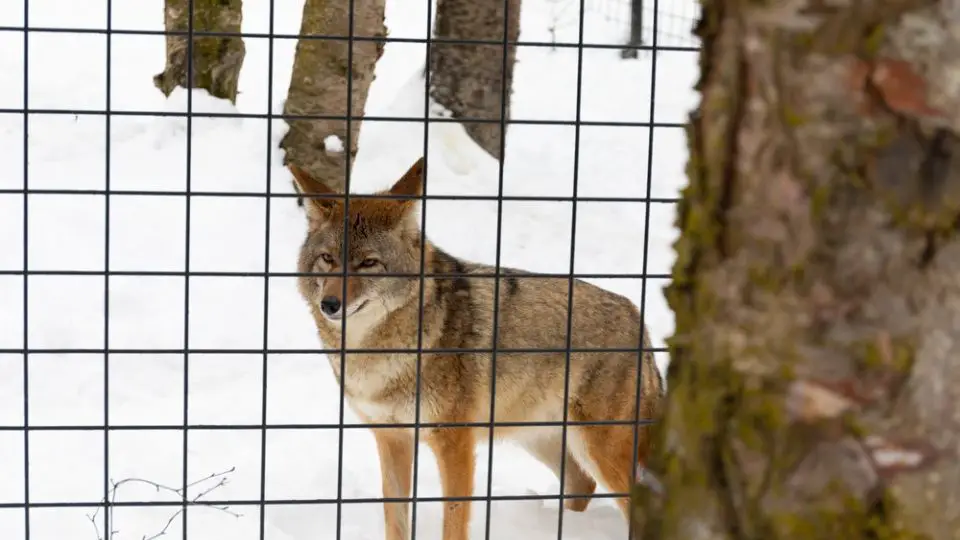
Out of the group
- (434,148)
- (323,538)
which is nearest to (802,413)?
(323,538)

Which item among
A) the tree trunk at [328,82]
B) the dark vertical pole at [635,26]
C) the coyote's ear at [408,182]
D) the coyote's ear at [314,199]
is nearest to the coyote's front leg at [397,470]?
the coyote's ear at [314,199]

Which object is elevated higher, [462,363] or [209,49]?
[209,49]

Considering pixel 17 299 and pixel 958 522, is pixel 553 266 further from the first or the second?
pixel 958 522

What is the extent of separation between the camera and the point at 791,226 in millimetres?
1281

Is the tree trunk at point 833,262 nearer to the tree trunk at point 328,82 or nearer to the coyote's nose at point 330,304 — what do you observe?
the coyote's nose at point 330,304

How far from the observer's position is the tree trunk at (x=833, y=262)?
1.23 m

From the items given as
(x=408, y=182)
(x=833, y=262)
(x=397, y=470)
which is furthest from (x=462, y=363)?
(x=833, y=262)

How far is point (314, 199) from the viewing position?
205 inches

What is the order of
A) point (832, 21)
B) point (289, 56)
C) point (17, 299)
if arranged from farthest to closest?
point (289, 56)
point (17, 299)
point (832, 21)

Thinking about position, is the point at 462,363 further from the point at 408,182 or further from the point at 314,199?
the point at 408,182

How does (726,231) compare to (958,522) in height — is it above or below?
above

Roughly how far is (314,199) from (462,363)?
94 centimetres

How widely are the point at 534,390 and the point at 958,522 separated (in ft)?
14.3

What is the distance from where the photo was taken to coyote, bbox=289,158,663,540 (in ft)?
17.6
